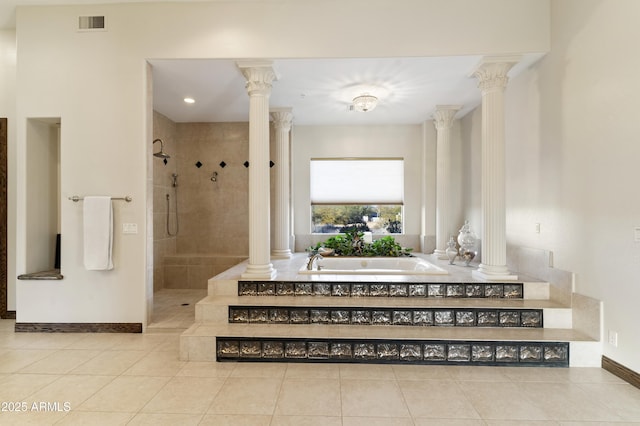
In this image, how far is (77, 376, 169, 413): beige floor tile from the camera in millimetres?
2264

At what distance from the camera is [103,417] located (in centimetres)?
215

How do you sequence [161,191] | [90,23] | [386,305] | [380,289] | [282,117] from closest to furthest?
[386,305], [380,289], [90,23], [282,117], [161,191]

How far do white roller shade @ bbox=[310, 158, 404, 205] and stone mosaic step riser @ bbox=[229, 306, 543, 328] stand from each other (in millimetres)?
3304

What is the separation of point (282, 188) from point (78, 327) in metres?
3.28

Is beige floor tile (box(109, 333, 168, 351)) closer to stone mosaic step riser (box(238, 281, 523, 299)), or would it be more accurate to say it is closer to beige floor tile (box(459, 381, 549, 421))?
stone mosaic step riser (box(238, 281, 523, 299))

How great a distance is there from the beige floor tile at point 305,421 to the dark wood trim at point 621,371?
236cm

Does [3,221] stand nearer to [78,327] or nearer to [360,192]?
[78,327]

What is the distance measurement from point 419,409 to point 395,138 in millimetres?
4944

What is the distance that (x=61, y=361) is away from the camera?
294cm

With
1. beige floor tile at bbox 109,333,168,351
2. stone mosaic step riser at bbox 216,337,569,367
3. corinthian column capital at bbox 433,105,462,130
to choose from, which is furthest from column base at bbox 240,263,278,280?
corinthian column capital at bbox 433,105,462,130

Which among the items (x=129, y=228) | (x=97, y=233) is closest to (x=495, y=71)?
(x=129, y=228)

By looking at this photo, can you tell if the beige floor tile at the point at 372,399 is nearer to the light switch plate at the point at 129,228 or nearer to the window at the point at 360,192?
the light switch plate at the point at 129,228

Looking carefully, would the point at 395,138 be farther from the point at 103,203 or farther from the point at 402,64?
the point at 103,203

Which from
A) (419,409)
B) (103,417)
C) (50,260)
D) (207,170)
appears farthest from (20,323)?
(419,409)
